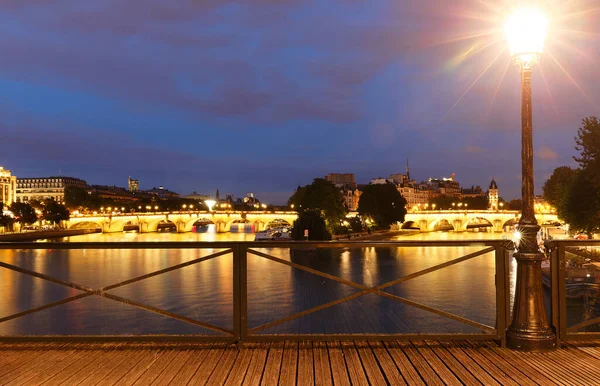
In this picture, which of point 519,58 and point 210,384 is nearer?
point 210,384

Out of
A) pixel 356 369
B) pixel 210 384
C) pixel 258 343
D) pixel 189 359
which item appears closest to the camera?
pixel 210 384

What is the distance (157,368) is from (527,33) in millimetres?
6513

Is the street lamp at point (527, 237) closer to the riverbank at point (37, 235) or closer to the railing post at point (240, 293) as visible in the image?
the railing post at point (240, 293)

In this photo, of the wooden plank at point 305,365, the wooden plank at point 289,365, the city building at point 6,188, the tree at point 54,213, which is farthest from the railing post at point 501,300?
the city building at point 6,188

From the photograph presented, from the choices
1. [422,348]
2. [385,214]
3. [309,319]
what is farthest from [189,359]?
[385,214]

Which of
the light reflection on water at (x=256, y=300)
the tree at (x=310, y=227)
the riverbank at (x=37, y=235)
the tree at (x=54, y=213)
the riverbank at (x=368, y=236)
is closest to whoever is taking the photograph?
the light reflection on water at (x=256, y=300)

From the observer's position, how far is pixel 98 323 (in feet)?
91.1

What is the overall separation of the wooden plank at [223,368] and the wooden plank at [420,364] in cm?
214

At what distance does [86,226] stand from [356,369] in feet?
473

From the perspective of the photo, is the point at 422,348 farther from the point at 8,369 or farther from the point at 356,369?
the point at 8,369

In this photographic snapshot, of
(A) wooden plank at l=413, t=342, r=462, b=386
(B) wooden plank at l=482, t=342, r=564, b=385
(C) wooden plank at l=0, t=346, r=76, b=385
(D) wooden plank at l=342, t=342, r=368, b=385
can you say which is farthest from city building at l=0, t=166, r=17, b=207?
(B) wooden plank at l=482, t=342, r=564, b=385

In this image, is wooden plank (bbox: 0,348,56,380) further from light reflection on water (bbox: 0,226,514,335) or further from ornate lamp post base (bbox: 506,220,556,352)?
light reflection on water (bbox: 0,226,514,335)

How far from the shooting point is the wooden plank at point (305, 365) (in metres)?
5.50

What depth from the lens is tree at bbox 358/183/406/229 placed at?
102 m
